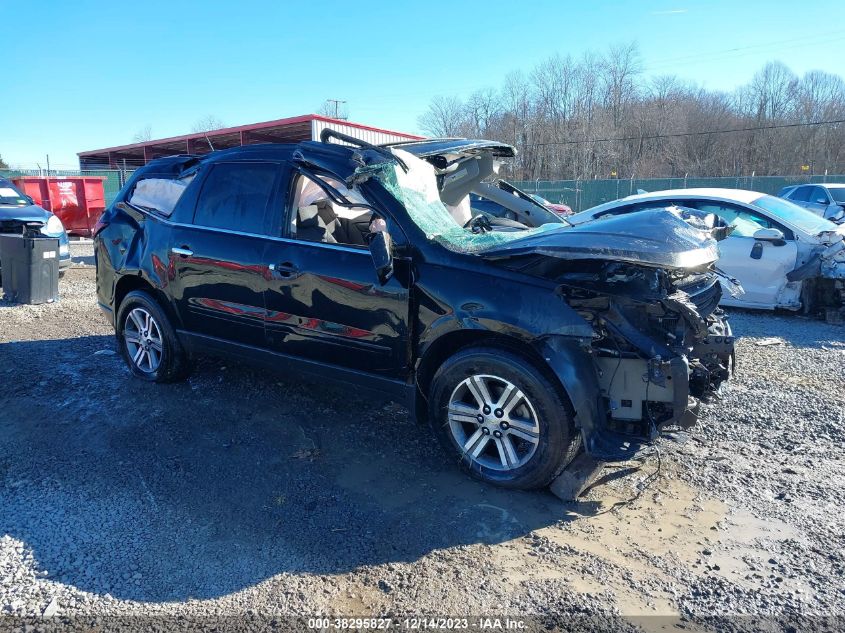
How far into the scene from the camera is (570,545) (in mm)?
3115

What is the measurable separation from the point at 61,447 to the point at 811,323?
8054 mm

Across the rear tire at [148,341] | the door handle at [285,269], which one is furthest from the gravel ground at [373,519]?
the door handle at [285,269]

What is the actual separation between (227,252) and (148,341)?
139 centimetres

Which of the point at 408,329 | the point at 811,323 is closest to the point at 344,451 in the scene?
the point at 408,329

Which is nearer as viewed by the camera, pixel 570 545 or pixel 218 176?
pixel 570 545

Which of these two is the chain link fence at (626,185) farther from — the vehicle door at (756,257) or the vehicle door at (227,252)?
the vehicle door at (227,252)

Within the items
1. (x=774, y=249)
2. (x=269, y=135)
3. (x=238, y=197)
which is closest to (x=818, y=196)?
(x=774, y=249)

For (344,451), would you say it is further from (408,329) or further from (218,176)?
(218,176)

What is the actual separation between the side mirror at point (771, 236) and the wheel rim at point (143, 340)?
6.92 metres

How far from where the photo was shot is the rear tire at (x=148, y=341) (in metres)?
5.17

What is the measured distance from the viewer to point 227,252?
455 cm

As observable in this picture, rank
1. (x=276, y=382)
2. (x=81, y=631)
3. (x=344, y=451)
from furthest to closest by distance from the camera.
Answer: (x=276, y=382) → (x=344, y=451) → (x=81, y=631)

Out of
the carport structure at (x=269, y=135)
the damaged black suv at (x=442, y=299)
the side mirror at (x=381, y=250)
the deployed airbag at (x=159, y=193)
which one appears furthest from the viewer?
the carport structure at (x=269, y=135)

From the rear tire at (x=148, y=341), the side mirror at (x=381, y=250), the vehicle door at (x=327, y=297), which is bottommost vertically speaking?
the rear tire at (x=148, y=341)
